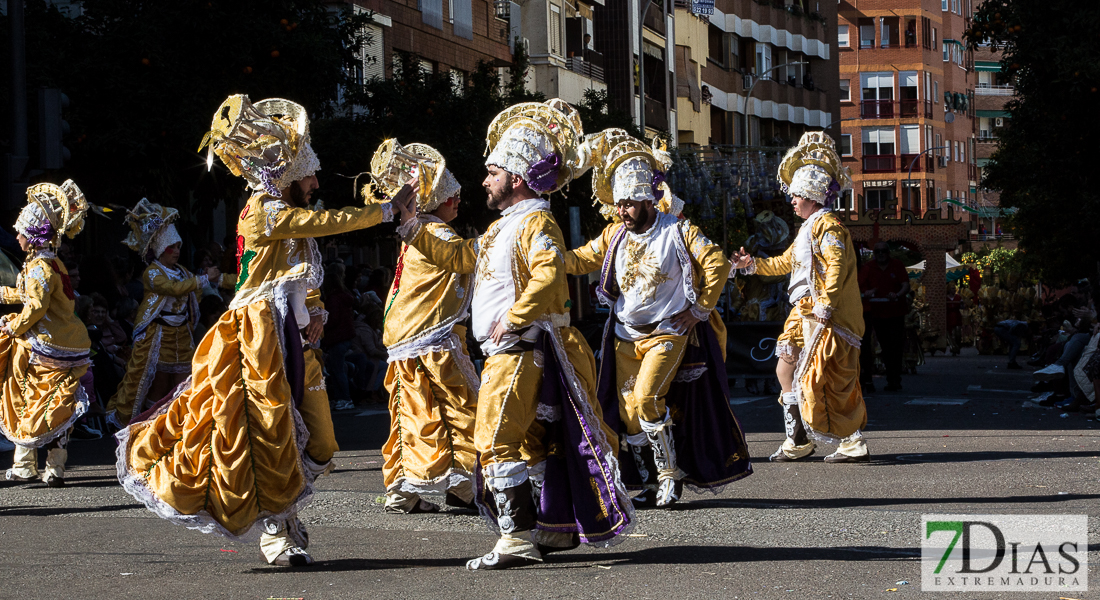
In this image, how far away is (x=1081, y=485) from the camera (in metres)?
9.34

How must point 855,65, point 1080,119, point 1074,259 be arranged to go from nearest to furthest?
1. point 1080,119
2. point 1074,259
3. point 855,65

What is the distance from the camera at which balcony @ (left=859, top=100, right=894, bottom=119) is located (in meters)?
88.4

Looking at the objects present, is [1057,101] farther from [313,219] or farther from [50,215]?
[313,219]

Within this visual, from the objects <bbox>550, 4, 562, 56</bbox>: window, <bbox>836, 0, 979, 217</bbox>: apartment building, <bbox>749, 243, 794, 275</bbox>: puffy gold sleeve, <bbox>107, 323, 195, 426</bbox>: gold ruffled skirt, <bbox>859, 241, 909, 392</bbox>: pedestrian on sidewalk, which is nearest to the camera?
<bbox>749, 243, 794, 275</bbox>: puffy gold sleeve

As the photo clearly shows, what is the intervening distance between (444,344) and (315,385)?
1.53 m

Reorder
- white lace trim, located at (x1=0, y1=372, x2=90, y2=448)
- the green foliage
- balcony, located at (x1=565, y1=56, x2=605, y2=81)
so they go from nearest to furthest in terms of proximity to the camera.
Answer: white lace trim, located at (x1=0, y1=372, x2=90, y2=448) < the green foliage < balcony, located at (x1=565, y1=56, x2=605, y2=81)

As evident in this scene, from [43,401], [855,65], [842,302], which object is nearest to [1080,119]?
[842,302]

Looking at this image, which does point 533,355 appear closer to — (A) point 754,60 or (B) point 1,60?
(B) point 1,60

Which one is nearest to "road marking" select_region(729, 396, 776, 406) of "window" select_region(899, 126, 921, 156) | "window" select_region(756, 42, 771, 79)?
"window" select_region(756, 42, 771, 79)

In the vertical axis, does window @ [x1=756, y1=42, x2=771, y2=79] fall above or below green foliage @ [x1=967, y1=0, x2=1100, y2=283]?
above

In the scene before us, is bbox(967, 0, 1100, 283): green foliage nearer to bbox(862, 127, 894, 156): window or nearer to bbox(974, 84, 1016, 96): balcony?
bbox(862, 127, 894, 156): window

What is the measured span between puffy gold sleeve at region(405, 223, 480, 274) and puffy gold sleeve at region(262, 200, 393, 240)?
0.24m

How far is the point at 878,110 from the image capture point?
88.4m

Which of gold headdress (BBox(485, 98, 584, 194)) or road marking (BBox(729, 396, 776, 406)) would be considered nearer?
gold headdress (BBox(485, 98, 584, 194))
